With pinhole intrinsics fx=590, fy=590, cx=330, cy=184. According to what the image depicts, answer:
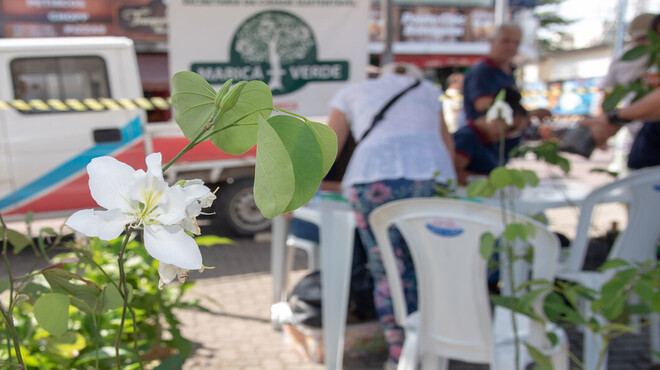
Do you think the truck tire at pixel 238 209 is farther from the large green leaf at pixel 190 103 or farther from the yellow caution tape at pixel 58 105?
the large green leaf at pixel 190 103

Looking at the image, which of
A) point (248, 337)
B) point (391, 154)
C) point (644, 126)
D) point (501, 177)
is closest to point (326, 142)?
point (501, 177)

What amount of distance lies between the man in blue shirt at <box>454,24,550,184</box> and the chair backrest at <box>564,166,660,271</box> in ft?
1.90

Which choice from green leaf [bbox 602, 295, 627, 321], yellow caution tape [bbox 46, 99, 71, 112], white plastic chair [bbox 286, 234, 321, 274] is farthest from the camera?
yellow caution tape [bbox 46, 99, 71, 112]

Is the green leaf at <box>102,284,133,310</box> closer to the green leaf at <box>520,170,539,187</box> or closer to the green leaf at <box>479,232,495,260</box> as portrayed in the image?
the green leaf at <box>479,232,495,260</box>

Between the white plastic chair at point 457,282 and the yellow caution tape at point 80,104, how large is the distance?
11.6 feet

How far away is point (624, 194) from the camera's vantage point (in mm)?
2883

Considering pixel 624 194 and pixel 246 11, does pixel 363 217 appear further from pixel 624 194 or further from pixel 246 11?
pixel 246 11

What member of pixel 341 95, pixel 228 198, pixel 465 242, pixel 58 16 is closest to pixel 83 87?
pixel 228 198

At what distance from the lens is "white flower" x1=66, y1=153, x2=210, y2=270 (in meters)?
0.51

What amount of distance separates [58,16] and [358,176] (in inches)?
515

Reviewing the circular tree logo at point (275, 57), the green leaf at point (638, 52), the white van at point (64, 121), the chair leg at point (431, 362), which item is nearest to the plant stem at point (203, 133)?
the green leaf at point (638, 52)

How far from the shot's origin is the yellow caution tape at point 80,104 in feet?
16.3

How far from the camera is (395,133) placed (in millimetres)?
2506

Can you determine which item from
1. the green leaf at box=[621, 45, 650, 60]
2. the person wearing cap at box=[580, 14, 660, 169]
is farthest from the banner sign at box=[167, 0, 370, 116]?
the green leaf at box=[621, 45, 650, 60]
